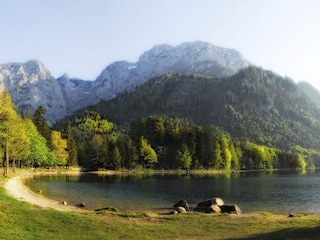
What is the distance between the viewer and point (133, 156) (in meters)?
180

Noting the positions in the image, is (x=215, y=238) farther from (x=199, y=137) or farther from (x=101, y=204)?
Answer: (x=199, y=137)

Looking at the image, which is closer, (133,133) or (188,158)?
(188,158)

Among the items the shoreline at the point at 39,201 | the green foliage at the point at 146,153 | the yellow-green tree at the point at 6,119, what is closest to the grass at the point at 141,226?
the shoreline at the point at 39,201

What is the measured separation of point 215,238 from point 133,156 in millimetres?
149593

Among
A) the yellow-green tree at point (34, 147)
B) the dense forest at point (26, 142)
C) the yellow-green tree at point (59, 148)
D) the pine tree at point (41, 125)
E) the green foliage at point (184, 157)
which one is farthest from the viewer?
the green foliage at point (184, 157)

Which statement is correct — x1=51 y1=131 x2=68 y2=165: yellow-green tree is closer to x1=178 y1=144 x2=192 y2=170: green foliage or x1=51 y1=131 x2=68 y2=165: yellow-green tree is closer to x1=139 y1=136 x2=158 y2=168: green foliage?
x1=139 y1=136 x2=158 y2=168: green foliage

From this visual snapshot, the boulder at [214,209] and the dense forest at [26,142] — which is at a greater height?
the dense forest at [26,142]

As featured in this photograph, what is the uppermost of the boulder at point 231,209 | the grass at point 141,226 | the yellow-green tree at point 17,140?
the yellow-green tree at point 17,140

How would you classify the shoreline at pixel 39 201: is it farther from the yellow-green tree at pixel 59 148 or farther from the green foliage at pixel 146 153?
the green foliage at pixel 146 153

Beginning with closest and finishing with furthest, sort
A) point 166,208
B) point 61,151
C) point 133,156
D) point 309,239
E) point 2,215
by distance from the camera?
1. point 309,239
2. point 2,215
3. point 166,208
4. point 61,151
5. point 133,156

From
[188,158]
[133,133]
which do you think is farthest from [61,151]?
[188,158]

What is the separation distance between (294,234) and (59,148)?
466ft

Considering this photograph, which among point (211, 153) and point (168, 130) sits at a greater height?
point (168, 130)

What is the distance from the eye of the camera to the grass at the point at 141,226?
31.9 m
